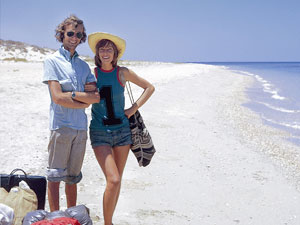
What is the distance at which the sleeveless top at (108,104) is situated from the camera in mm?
3361

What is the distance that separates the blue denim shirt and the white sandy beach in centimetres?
126

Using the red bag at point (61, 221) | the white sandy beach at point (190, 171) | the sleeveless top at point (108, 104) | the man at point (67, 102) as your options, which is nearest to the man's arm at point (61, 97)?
the man at point (67, 102)

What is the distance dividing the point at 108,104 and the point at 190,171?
9.54 ft

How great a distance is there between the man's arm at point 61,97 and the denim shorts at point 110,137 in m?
0.39

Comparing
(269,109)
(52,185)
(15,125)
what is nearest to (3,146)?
(15,125)

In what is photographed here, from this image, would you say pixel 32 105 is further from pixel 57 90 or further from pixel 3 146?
pixel 57 90

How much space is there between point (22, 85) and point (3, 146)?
27.1 ft

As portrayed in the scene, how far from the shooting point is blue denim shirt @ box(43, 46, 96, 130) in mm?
3086

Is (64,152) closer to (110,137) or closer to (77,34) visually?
(110,137)

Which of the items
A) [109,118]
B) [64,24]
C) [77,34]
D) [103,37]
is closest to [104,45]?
[103,37]

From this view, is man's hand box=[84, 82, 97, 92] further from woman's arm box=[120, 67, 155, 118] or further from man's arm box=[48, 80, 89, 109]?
woman's arm box=[120, 67, 155, 118]

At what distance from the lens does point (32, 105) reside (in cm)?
984

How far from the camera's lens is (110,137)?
334 cm

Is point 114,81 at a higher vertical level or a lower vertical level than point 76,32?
lower
